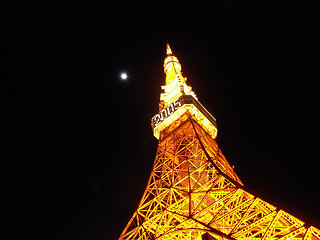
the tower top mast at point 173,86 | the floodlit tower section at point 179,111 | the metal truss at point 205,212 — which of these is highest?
the tower top mast at point 173,86

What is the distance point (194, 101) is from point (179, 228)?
793cm

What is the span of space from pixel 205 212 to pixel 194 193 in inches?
75.0

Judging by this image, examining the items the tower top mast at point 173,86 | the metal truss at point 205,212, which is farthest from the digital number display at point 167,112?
the tower top mast at point 173,86

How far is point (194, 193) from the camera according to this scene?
812 centimetres

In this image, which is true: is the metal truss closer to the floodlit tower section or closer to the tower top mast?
the floodlit tower section

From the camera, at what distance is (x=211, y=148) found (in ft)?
37.3

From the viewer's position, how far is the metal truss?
19.7 feet

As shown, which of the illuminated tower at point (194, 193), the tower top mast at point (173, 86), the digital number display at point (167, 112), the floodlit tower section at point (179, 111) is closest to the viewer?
the illuminated tower at point (194, 193)

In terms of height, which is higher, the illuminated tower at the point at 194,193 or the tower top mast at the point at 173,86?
the tower top mast at the point at 173,86

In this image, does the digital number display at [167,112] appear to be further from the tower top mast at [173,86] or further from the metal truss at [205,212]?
the tower top mast at [173,86]

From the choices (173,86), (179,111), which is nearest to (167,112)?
(179,111)

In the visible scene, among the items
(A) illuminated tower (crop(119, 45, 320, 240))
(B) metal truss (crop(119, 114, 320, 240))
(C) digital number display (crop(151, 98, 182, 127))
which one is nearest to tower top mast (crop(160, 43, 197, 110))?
(A) illuminated tower (crop(119, 45, 320, 240))

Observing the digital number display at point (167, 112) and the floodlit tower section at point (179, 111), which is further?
the digital number display at point (167, 112)

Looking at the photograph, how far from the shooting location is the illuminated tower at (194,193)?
646cm
